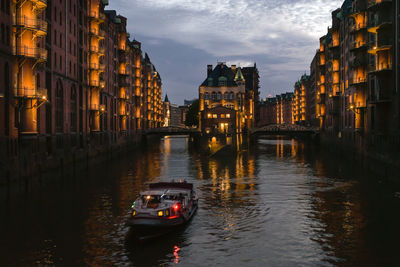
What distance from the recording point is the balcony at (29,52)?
52188 millimetres

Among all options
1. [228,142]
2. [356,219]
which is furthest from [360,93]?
[356,219]

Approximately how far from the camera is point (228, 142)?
114500 millimetres

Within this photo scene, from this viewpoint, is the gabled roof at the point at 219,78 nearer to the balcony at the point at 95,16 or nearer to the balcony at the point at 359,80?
the balcony at the point at 95,16

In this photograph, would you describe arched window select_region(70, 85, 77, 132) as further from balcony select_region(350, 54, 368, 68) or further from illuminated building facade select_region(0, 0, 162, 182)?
balcony select_region(350, 54, 368, 68)

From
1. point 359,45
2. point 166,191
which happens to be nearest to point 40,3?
point 166,191

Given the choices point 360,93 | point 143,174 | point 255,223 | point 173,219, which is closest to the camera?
point 173,219

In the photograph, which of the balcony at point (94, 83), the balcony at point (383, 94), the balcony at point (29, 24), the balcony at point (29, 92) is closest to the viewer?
the balcony at point (29, 24)

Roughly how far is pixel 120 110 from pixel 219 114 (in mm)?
65177

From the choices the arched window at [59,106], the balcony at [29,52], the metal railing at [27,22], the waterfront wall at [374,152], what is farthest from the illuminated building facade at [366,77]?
the arched window at [59,106]

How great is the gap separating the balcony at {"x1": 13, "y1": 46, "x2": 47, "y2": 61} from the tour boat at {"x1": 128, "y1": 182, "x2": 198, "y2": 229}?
90.7ft

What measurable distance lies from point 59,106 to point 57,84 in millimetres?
3573

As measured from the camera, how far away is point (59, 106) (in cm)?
7156

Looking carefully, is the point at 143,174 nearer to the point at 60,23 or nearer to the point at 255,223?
the point at 60,23

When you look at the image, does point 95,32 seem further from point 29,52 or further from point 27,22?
point 29,52
